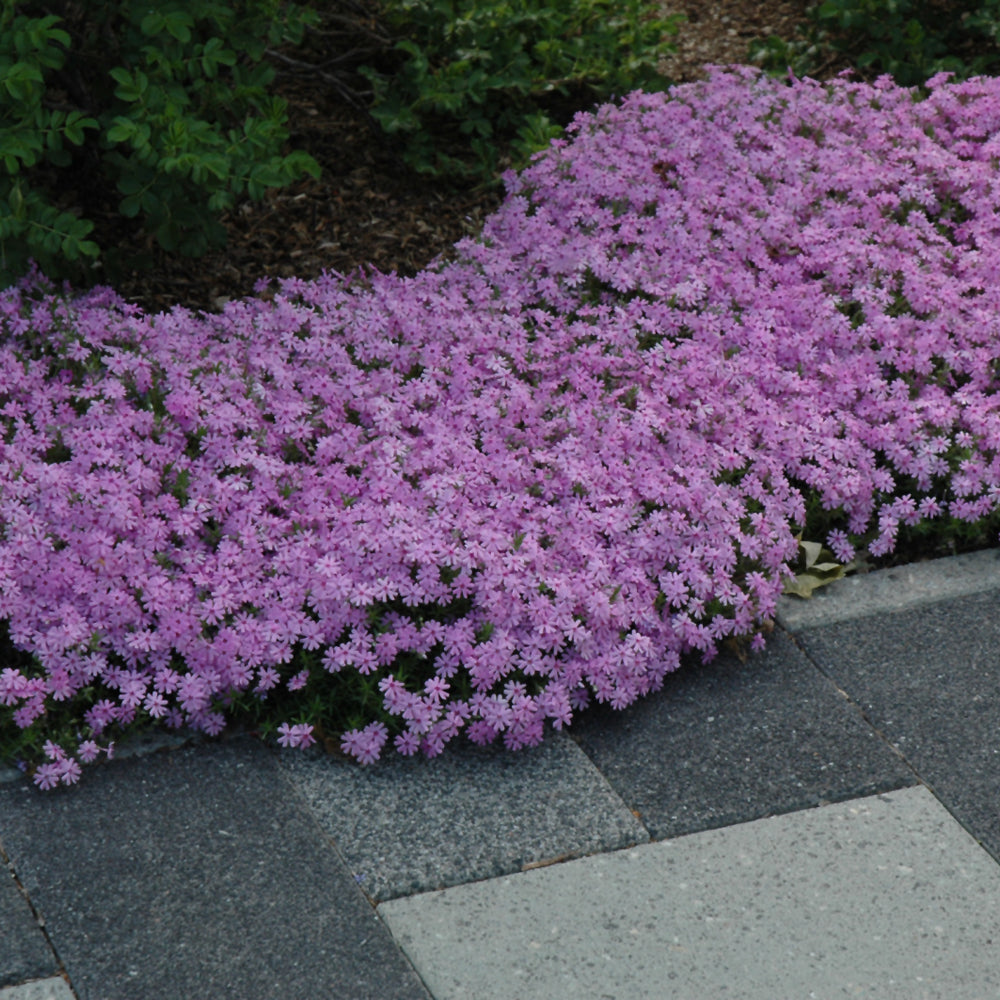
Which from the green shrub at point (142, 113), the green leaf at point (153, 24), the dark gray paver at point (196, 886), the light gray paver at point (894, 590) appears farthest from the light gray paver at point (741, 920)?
the green leaf at point (153, 24)

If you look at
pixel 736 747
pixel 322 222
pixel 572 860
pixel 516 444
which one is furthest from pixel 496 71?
pixel 572 860

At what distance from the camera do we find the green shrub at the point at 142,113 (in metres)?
4.39

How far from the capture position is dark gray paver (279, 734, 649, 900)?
317cm

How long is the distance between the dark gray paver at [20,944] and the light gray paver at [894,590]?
2.30 m

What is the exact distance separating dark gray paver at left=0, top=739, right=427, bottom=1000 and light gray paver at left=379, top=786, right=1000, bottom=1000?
0.47 ft

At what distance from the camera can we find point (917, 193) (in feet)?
18.0

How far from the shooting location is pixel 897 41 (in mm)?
7012

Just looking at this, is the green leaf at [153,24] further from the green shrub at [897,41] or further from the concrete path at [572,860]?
the green shrub at [897,41]

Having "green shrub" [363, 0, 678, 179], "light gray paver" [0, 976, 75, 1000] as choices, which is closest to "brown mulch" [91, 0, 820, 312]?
"green shrub" [363, 0, 678, 179]

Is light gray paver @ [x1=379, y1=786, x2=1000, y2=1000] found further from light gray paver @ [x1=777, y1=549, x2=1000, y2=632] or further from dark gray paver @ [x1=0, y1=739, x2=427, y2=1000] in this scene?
light gray paver @ [x1=777, y1=549, x2=1000, y2=632]

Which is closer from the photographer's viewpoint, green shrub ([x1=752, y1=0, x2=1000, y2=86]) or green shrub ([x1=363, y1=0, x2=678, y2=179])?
green shrub ([x1=363, y1=0, x2=678, y2=179])

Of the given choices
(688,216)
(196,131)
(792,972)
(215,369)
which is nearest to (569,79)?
(688,216)

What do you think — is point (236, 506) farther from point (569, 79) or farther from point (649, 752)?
point (569, 79)

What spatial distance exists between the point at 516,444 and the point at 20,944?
209 cm
